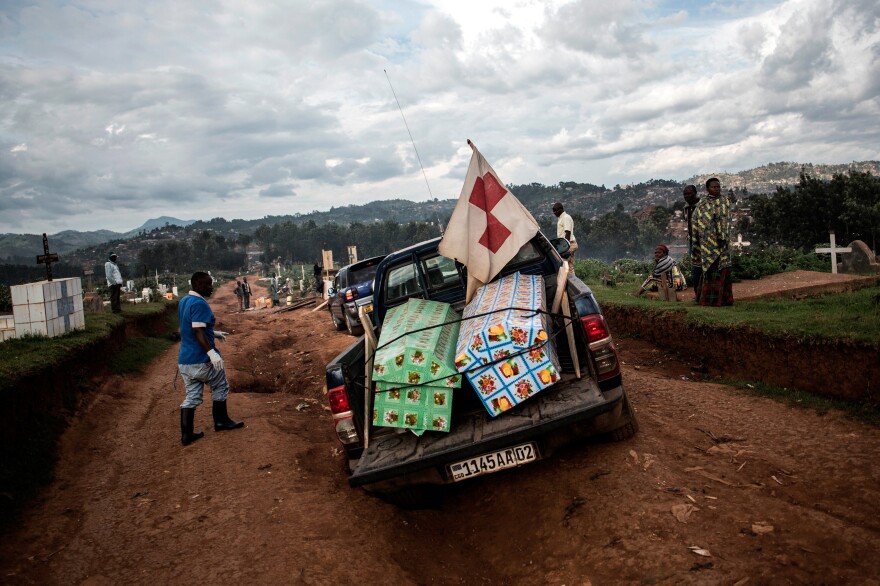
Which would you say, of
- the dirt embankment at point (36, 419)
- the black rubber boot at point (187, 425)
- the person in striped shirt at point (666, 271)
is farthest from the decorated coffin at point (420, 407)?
the person in striped shirt at point (666, 271)

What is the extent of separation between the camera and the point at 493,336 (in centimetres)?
380

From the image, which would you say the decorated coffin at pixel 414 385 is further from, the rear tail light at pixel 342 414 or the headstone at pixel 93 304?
the headstone at pixel 93 304

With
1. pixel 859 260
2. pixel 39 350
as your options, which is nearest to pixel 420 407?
pixel 39 350

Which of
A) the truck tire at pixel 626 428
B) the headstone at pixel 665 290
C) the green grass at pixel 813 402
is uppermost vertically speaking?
the headstone at pixel 665 290

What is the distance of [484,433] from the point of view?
12.3 feet

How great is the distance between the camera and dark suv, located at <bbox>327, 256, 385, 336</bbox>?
12.3 metres

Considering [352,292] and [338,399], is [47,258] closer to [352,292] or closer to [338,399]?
[352,292]

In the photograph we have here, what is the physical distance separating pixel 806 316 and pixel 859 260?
5947mm

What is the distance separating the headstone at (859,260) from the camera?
1103 cm

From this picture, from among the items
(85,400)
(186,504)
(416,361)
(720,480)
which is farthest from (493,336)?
(85,400)

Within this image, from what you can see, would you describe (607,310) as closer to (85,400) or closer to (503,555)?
(503,555)

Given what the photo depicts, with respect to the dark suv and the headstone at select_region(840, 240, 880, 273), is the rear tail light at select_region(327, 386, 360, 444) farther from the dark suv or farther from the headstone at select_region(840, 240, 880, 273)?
the headstone at select_region(840, 240, 880, 273)

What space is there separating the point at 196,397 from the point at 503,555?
13.5 feet

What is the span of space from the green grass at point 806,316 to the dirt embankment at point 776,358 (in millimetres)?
89
